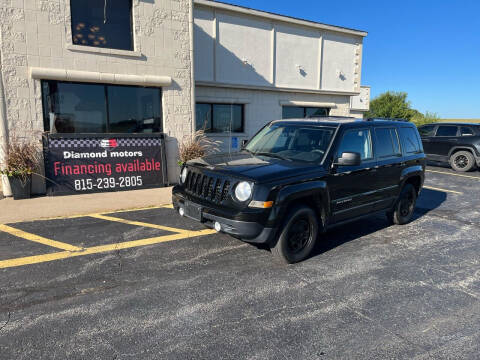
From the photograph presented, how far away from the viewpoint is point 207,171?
4.31m

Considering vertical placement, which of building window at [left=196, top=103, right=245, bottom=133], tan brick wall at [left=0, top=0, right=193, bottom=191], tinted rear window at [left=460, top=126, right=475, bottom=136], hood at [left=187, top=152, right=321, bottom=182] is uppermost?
tan brick wall at [left=0, top=0, right=193, bottom=191]

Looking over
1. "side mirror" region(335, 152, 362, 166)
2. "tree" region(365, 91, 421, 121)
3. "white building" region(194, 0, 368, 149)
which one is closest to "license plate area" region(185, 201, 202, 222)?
"side mirror" region(335, 152, 362, 166)

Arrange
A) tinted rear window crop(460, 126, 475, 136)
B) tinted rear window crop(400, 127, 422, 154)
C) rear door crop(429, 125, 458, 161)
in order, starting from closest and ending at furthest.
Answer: tinted rear window crop(400, 127, 422, 154) < tinted rear window crop(460, 126, 475, 136) < rear door crop(429, 125, 458, 161)

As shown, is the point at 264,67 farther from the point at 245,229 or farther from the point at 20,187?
the point at 245,229

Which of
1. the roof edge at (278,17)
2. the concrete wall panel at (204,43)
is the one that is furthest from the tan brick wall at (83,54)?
the roof edge at (278,17)

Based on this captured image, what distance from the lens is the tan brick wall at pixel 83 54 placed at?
294 inches

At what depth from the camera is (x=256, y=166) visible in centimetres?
425

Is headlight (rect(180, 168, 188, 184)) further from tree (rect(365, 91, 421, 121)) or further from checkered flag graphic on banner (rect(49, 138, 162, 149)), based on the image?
tree (rect(365, 91, 421, 121))

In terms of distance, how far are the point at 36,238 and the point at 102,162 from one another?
11.5 feet

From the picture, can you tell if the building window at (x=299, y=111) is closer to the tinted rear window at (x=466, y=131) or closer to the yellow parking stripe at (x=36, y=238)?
the tinted rear window at (x=466, y=131)

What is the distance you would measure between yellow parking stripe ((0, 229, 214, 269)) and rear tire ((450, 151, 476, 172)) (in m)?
12.2

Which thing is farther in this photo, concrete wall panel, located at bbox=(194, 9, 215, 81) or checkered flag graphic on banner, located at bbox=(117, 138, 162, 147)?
concrete wall panel, located at bbox=(194, 9, 215, 81)

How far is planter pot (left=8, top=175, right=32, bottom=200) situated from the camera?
24.0ft

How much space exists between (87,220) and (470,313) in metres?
5.79
